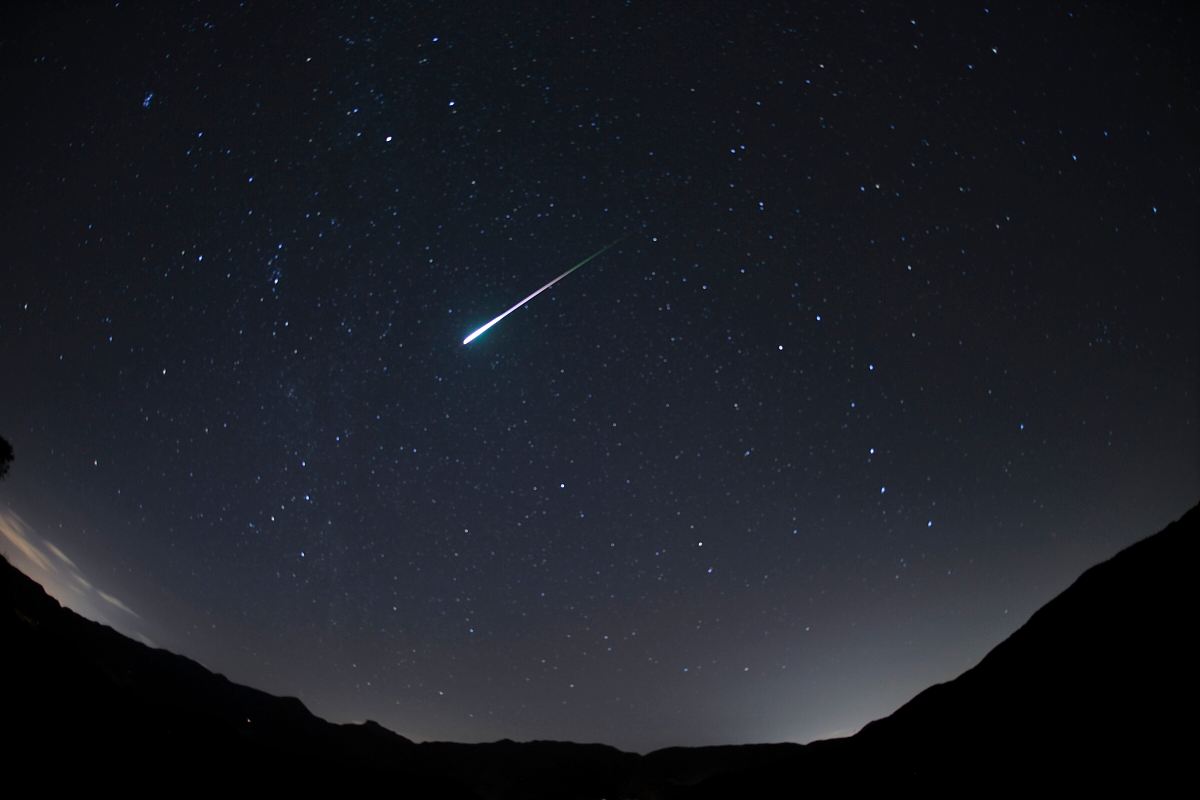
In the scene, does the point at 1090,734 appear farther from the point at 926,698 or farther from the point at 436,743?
the point at 436,743

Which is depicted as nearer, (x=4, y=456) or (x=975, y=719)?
(x=975, y=719)

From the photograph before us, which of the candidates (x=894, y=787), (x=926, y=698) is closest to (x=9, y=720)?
(x=894, y=787)

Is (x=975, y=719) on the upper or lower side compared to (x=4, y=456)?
lower

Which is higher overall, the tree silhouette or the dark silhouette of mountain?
the tree silhouette

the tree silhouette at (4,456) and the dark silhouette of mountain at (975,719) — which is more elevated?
the tree silhouette at (4,456)

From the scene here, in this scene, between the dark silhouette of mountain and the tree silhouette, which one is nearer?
the dark silhouette of mountain
